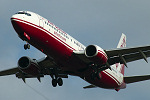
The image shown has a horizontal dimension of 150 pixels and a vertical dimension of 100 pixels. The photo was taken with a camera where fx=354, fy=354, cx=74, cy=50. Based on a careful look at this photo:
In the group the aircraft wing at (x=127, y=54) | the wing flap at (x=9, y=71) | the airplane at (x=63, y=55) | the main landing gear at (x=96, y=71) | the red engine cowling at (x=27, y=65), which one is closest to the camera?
the airplane at (x=63, y=55)

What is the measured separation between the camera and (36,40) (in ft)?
119

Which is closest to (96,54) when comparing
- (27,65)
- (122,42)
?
(27,65)

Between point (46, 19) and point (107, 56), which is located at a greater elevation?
point (46, 19)

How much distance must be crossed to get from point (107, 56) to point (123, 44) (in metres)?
18.2

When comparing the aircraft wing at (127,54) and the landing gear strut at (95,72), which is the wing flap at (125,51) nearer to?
the aircraft wing at (127,54)

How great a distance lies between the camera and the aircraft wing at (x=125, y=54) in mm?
38406

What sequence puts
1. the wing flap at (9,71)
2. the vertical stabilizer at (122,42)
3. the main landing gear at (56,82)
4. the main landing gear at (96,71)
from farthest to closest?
1. the vertical stabilizer at (122,42)
2. the wing flap at (9,71)
3. the main landing gear at (56,82)
4. the main landing gear at (96,71)

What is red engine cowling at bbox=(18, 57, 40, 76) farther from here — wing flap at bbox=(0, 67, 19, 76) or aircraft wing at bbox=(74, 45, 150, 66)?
aircraft wing at bbox=(74, 45, 150, 66)

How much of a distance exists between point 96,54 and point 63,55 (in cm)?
348

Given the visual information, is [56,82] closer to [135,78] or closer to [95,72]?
[95,72]

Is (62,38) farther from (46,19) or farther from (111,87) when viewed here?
(111,87)

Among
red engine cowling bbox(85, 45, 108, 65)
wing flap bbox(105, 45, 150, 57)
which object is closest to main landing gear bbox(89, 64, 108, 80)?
wing flap bbox(105, 45, 150, 57)

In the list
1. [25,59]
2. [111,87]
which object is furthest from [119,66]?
[25,59]

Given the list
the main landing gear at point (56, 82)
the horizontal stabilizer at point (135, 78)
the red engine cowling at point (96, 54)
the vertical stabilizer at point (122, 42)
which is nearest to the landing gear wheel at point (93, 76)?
the red engine cowling at point (96, 54)
